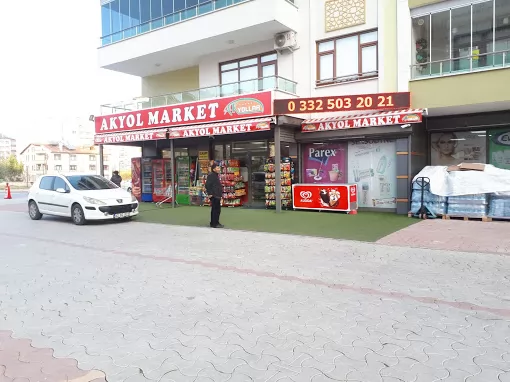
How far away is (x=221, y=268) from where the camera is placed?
652 centimetres

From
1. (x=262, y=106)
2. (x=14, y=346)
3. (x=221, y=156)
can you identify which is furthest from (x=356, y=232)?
(x=221, y=156)

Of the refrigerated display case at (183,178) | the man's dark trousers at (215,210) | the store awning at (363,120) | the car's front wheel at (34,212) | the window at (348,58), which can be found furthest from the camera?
the refrigerated display case at (183,178)

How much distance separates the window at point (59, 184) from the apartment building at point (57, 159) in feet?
272

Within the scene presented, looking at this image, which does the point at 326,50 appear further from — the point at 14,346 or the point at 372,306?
the point at 14,346

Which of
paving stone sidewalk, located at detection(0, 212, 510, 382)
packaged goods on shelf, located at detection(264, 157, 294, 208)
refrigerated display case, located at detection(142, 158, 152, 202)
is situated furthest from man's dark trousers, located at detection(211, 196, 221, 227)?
refrigerated display case, located at detection(142, 158, 152, 202)

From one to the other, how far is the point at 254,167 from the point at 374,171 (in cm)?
501

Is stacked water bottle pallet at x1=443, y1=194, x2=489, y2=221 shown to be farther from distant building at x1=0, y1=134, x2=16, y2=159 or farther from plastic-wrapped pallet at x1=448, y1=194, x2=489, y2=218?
distant building at x1=0, y1=134, x2=16, y2=159

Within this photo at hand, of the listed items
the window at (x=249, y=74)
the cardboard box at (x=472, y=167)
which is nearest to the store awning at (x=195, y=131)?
the window at (x=249, y=74)

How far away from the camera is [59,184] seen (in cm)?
1299

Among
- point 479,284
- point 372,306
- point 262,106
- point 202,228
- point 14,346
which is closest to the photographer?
point 14,346

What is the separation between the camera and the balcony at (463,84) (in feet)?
38.4

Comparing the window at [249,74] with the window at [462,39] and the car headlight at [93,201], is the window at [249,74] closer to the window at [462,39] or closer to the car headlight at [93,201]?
the window at [462,39]

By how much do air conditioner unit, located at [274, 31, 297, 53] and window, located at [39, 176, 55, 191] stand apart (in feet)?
31.8

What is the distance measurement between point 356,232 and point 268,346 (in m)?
6.72
